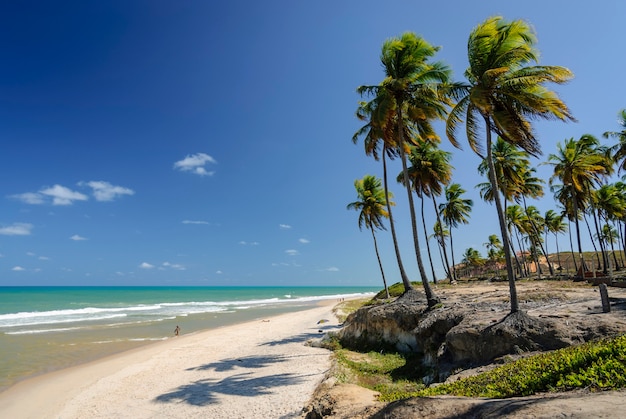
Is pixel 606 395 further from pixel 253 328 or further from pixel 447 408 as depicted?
pixel 253 328

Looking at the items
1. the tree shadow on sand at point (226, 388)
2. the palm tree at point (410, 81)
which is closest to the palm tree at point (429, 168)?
the palm tree at point (410, 81)

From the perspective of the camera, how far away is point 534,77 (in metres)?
10.5

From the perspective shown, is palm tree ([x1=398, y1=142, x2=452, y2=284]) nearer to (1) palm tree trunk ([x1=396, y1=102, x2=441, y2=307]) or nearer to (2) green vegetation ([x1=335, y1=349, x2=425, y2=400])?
(1) palm tree trunk ([x1=396, y1=102, x2=441, y2=307])

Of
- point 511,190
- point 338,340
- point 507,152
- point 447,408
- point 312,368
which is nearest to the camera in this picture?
point 447,408


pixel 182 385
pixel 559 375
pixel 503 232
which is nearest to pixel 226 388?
pixel 182 385

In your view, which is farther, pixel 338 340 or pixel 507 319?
pixel 338 340

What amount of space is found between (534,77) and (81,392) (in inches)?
766

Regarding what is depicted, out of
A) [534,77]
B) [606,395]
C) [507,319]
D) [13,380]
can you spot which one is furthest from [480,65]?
[13,380]

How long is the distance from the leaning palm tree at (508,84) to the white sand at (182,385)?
854cm

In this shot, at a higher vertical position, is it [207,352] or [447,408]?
[447,408]

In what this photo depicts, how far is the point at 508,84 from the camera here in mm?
10719

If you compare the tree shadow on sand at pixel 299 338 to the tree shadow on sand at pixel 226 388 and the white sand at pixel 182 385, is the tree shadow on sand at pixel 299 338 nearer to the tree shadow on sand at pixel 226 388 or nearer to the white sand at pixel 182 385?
the white sand at pixel 182 385

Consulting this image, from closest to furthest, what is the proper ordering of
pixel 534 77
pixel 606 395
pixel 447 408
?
pixel 606 395 < pixel 447 408 < pixel 534 77

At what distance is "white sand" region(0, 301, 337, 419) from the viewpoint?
10570mm
